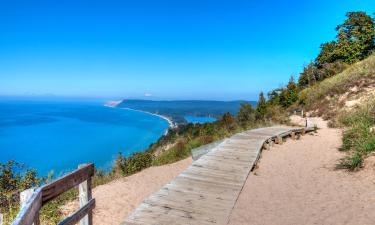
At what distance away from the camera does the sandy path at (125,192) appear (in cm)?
746

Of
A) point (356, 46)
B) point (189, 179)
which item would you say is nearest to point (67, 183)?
point (189, 179)

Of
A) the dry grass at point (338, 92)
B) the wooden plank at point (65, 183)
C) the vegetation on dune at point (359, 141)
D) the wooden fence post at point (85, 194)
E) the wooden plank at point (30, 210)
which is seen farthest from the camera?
the dry grass at point (338, 92)

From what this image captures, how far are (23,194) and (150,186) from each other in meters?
7.05

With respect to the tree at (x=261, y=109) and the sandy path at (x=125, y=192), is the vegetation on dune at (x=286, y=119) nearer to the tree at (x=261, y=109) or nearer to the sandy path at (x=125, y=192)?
the tree at (x=261, y=109)

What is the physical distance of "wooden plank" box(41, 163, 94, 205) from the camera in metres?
3.17

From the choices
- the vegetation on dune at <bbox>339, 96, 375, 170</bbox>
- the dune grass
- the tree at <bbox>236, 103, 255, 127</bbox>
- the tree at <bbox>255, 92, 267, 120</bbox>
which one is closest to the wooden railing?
the vegetation on dune at <bbox>339, 96, 375, 170</bbox>

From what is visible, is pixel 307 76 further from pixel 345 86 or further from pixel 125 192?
pixel 125 192

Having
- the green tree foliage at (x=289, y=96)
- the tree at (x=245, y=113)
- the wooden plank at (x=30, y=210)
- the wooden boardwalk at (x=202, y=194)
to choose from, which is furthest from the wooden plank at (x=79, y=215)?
the green tree foliage at (x=289, y=96)

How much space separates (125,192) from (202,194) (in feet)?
12.6

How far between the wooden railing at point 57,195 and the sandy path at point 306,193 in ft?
9.50

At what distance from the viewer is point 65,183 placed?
3.60m

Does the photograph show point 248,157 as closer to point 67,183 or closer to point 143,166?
point 143,166

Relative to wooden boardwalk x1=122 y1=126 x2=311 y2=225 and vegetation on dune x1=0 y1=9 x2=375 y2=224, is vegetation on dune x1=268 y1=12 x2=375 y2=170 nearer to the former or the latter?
vegetation on dune x1=0 y1=9 x2=375 y2=224

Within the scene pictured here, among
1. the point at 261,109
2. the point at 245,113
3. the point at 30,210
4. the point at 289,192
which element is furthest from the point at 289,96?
the point at 30,210
